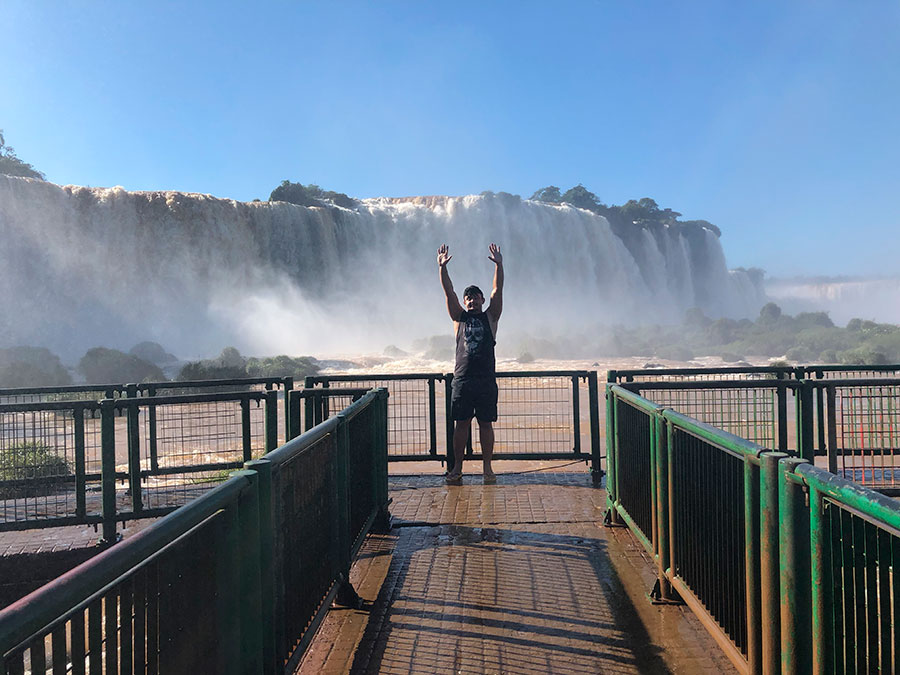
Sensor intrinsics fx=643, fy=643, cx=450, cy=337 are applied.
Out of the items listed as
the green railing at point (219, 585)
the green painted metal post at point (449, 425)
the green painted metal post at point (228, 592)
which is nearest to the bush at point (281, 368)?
the green painted metal post at point (449, 425)

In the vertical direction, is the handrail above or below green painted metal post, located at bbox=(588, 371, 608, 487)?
above

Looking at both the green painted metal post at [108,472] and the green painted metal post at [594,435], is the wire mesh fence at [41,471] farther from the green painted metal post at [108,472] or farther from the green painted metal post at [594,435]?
the green painted metal post at [594,435]

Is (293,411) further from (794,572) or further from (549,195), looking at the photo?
(549,195)

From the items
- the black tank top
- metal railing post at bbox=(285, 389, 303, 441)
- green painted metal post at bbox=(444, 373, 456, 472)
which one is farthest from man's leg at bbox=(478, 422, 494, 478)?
metal railing post at bbox=(285, 389, 303, 441)

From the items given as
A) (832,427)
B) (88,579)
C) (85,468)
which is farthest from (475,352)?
(88,579)

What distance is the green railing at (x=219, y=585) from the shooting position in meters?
1.38

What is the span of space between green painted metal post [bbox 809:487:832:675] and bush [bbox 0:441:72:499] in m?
6.16

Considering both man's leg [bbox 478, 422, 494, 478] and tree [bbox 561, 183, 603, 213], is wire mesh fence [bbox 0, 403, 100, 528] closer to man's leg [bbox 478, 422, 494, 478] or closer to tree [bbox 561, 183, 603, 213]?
man's leg [bbox 478, 422, 494, 478]

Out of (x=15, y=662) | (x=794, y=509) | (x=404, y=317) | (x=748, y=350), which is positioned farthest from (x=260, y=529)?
(x=404, y=317)

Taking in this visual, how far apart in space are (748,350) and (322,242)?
31.6 meters

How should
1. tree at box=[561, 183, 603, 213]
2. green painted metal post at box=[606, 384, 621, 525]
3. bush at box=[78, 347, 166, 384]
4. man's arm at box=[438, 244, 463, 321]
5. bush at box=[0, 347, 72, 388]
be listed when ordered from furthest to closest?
1. tree at box=[561, 183, 603, 213]
2. bush at box=[78, 347, 166, 384]
3. bush at box=[0, 347, 72, 388]
4. man's arm at box=[438, 244, 463, 321]
5. green painted metal post at box=[606, 384, 621, 525]

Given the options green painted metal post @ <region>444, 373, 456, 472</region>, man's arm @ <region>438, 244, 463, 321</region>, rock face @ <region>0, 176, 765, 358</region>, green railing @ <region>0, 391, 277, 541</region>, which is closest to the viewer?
green railing @ <region>0, 391, 277, 541</region>

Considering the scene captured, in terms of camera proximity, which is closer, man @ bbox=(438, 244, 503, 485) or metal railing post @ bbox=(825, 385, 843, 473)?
metal railing post @ bbox=(825, 385, 843, 473)

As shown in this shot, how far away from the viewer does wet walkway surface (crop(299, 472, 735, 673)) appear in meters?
3.19
